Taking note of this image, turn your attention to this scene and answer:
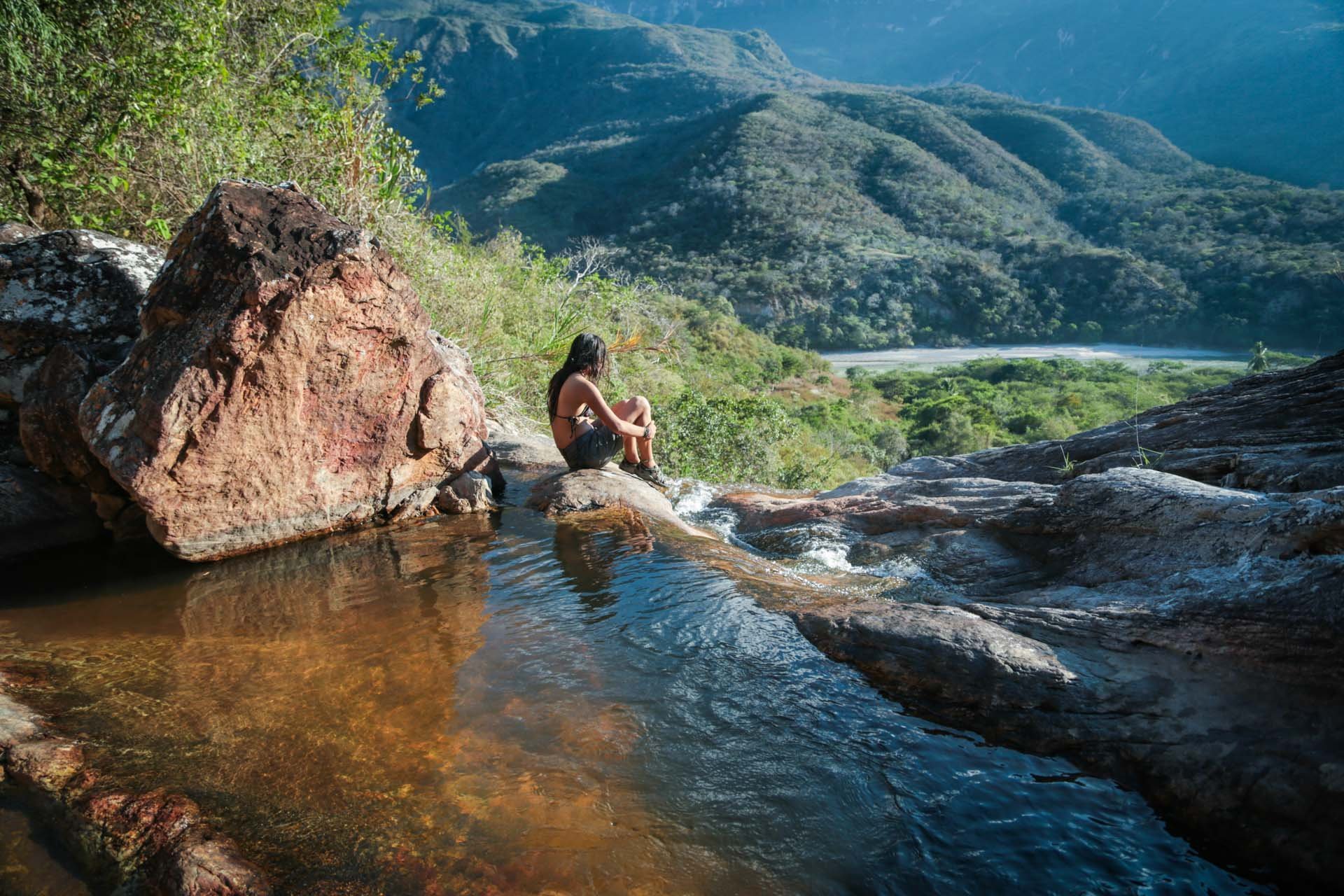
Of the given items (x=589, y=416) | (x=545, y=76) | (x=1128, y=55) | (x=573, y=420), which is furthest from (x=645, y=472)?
(x=1128, y=55)

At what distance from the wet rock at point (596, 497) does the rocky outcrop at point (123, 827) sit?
3.30m

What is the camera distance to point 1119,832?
2441 mm

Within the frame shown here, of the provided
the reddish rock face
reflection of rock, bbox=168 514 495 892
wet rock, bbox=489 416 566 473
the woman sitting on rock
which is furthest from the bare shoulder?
reflection of rock, bbox=168 514 495 892

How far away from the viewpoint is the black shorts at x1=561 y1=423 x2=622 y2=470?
6047 mm

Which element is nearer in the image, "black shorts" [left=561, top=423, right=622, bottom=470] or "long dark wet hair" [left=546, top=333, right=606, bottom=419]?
"long dark wet hair" [left=546, top=333, right=606, bottom=419]

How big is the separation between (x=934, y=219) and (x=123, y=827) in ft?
176

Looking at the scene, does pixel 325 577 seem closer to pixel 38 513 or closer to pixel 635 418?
pixel 38 513

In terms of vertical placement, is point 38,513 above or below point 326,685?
above

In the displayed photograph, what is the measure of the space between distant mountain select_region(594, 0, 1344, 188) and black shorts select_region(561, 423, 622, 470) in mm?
61557

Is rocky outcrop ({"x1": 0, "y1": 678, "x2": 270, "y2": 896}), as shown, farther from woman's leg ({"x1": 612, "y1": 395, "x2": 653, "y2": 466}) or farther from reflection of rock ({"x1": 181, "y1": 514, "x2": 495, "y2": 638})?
woman's leg ({"x1": 612, "y1": 395, "x2": 653, "y2": 466})

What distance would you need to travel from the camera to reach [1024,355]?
40781 millimetres

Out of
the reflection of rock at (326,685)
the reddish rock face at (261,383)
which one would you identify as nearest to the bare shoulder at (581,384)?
the reddish rock face at (261,383)

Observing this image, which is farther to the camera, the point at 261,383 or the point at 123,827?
the point at 261,383

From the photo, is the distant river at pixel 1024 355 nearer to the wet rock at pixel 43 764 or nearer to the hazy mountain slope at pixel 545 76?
the hazy mountain slope at pixel 545 76
